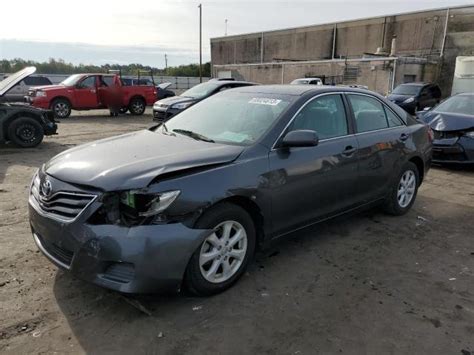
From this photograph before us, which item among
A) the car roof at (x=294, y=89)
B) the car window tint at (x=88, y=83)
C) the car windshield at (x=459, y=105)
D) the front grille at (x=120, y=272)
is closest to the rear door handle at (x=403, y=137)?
the car roof at (x=294, y=89)

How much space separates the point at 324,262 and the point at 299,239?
58 centimetres

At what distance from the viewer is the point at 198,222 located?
9.94ft

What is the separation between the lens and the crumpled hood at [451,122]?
26.1 feet

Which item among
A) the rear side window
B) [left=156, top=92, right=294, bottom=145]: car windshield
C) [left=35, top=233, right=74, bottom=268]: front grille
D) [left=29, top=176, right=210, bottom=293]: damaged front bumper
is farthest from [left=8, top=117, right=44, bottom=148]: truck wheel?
the rear side window

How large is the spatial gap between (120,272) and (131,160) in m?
0.87

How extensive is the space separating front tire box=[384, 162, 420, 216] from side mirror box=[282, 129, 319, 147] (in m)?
2.02

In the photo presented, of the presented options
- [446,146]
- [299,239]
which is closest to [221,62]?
[446,146]

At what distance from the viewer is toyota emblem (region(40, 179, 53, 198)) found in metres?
3.15

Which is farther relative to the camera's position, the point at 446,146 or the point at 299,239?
the point at 446,146

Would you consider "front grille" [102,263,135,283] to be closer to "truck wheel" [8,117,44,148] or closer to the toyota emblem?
the toyota emblem

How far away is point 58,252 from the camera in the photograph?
307 centimetres

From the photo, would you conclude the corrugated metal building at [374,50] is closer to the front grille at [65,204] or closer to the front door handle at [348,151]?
the front door handle at [348,151]

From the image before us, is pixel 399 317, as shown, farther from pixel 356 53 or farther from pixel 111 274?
pixel 356 53

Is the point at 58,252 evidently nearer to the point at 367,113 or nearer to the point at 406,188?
the point at 367,113
